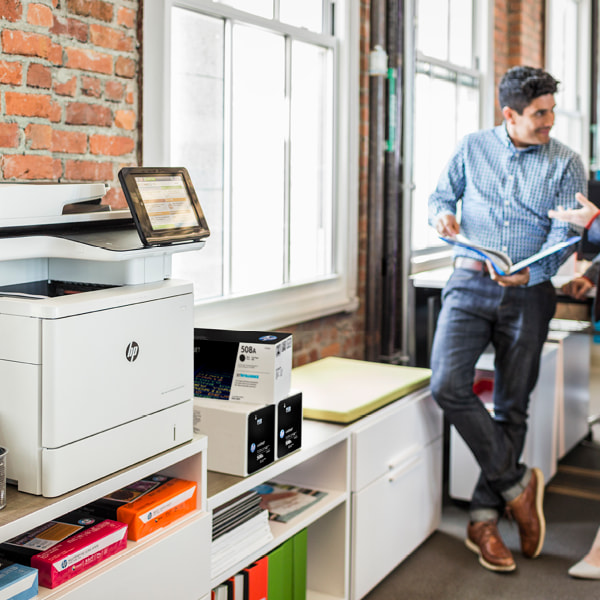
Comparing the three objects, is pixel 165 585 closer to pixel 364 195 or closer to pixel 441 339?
pixel 441 339

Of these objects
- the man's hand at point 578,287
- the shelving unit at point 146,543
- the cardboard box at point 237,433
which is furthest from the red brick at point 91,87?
the man's hand at point 578,287

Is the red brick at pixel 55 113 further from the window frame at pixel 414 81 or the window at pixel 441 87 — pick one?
the window at pixel 441 87

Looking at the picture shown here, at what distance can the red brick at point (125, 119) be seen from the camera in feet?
8.34

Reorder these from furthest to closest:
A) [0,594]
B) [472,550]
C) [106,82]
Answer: [472,550]
[106,82]
[0,594]

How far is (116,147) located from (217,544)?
119 centimetres

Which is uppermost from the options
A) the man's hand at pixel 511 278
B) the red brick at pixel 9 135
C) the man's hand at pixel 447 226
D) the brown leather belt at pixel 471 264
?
the red brick at pixel 9 135

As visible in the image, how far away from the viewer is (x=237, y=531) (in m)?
2.31

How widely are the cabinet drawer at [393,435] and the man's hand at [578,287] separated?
0.84 metres

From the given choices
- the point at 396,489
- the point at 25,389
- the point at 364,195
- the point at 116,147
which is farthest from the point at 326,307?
the point at 25,389

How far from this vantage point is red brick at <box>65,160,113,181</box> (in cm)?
240

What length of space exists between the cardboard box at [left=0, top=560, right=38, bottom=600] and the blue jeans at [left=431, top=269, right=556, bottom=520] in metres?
1.82

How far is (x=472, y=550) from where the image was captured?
3.19 m

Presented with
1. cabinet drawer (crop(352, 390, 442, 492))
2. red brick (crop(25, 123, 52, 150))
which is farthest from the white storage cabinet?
red brick (crop(25, 123, 52, 150))

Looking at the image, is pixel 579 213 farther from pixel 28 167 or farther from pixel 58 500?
pixel 58 500
